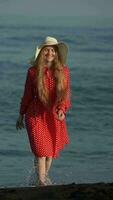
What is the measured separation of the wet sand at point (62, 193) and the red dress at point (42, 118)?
117 centimetres

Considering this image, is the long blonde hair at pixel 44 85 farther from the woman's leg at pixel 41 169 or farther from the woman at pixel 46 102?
the woman's leg at pixel 41 169

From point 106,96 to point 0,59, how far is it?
631 centimetres

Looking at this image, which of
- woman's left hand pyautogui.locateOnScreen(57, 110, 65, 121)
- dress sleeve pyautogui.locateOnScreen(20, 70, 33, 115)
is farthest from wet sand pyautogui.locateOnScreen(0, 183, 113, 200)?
dress sleeve pyautogui.locateOnScreen(20, 70, 33, 115)

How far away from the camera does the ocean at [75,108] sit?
39.4 ft

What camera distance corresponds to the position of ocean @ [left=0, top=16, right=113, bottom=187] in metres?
12.0

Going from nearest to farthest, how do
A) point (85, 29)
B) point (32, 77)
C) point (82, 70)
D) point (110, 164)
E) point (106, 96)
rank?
point (32, 77) < point (110, 164) < point (106, 96) < point (82, 70) < point (85, 29)

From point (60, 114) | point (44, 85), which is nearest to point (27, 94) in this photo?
point (44, 85)

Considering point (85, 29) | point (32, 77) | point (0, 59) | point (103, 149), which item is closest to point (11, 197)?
point (32, 77)

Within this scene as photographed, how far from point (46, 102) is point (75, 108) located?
1043 cm

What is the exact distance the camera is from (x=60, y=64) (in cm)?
887

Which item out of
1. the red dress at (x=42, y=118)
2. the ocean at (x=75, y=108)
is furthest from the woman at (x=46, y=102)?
the ocean at (x=75, y=108)

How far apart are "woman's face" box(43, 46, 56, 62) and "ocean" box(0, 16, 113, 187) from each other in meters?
1.52

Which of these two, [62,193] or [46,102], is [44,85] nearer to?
[46,102]

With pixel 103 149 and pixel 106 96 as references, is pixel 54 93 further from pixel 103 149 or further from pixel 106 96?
pixel 106 96
